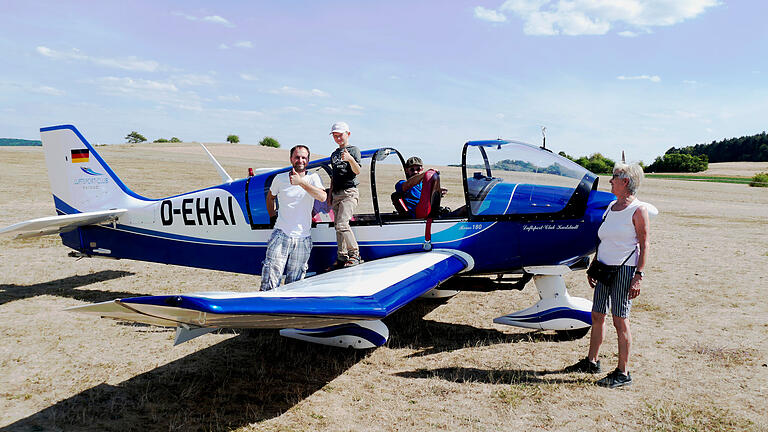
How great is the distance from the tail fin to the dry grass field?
1.40m

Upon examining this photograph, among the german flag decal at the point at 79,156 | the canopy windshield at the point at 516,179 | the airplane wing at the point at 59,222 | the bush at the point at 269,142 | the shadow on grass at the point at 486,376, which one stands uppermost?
the bush at the point at 269,142

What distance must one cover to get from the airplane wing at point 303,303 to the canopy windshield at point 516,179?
101cm

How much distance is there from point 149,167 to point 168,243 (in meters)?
31.9

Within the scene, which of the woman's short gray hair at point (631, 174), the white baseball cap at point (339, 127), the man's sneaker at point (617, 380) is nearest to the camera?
the woman's short gray hair at point (631, 174)

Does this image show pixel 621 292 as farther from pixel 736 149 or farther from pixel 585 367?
pixel 736 149

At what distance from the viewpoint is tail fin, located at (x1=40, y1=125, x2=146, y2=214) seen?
7.12 meters

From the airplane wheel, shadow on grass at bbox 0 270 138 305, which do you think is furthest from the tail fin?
the airplane wheel

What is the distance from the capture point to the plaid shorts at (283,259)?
4.59m

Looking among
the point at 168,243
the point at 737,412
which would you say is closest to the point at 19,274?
the point at 168,243

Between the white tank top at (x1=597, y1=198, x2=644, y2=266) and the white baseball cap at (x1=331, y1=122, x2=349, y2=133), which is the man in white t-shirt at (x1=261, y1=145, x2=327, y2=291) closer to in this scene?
the white baseball cap at (x1=331, y1=122, x2=349, y2=133)

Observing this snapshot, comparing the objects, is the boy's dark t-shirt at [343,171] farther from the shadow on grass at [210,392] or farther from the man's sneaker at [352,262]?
the shadow on grass at [210,392]

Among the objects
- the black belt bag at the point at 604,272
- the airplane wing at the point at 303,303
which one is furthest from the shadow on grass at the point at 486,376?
the black belt bag at the point at 604,272

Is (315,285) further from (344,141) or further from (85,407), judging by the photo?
(85,407)

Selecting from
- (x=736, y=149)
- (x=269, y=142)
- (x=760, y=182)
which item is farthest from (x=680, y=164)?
(x=269, y=142)
